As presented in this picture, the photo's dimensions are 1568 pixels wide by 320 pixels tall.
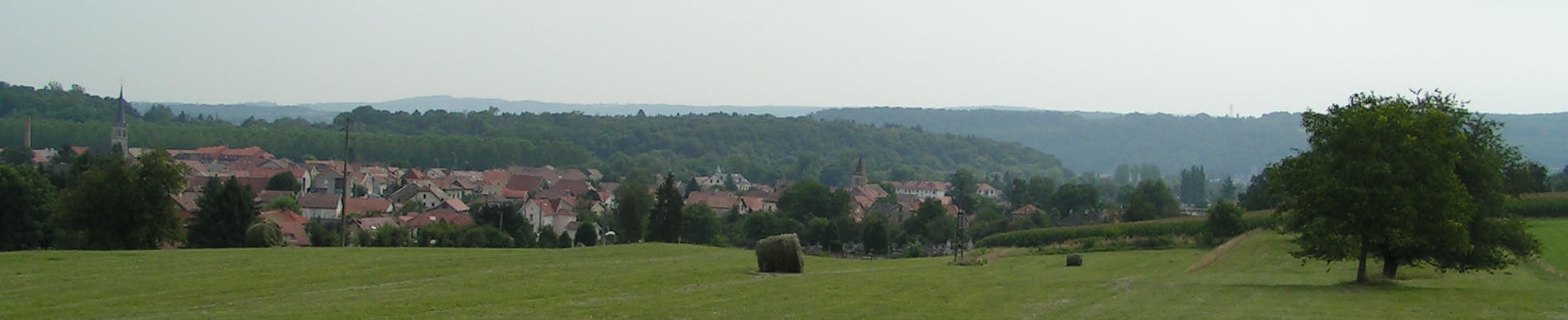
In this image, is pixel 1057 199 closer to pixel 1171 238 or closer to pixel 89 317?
pixel 1171 238

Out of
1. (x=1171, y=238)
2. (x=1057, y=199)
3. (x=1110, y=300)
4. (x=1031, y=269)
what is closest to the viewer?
(x=1110, y=300)

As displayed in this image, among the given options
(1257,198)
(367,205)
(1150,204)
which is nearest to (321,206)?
(367,205)

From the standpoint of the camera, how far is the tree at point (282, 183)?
449ft

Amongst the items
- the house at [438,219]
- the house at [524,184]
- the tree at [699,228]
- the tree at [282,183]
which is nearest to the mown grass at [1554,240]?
the tree at [699,228]

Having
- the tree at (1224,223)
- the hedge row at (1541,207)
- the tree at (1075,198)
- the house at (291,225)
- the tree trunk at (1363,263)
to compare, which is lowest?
the house at (291,225)

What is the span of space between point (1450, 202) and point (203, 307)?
27.6 meters

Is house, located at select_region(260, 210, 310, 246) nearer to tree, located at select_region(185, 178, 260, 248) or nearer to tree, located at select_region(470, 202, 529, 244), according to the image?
tree, located at select_region(185, 178, 260, 248)

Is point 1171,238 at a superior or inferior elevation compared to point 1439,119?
inferior

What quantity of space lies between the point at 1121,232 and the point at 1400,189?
47.5m

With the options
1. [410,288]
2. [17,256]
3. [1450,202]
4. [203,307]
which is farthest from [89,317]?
[1450,202]

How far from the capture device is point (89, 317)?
75.3ft

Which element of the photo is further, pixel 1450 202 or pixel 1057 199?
pixel 1057 199

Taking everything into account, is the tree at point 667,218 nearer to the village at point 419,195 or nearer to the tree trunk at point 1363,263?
the village at point 419,195

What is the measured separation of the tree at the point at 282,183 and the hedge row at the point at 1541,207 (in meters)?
110
